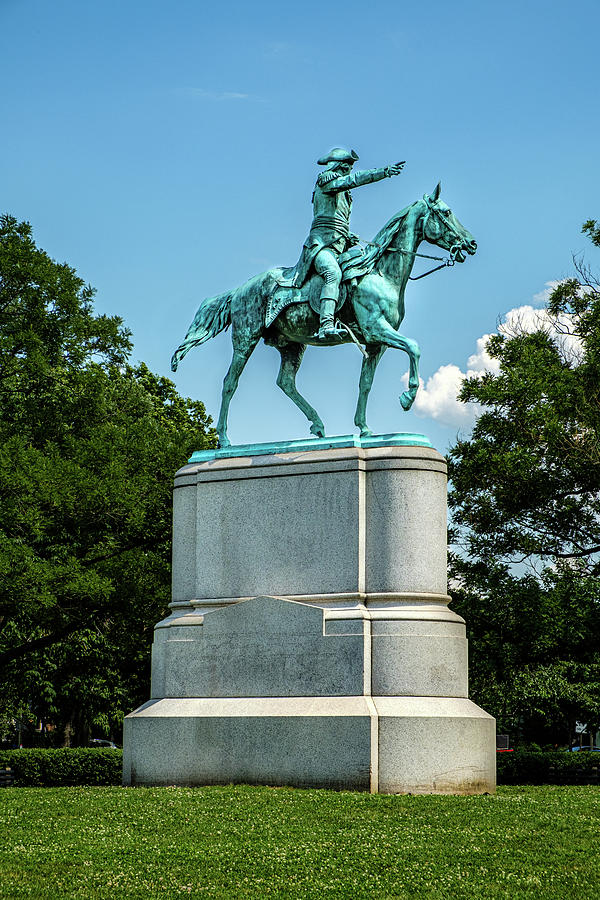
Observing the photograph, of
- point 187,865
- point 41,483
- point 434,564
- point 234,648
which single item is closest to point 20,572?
point 41,483

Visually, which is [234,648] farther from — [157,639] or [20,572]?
[20,572]

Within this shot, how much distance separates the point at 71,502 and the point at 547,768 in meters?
11.8

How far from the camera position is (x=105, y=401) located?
31422mm

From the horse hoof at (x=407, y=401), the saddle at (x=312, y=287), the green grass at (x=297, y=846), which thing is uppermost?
the saddle at (x=312, y=287)

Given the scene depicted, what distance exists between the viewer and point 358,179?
1666 cm

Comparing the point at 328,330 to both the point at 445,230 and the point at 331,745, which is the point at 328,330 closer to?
the point at 445,230

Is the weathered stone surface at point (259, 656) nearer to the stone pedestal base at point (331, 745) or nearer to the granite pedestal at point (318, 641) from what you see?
the granite pedestal at point (318, 641)

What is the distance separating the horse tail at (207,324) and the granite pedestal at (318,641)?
7.96 ft

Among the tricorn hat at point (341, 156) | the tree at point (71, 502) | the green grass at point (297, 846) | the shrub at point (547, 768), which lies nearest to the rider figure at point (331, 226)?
the tricorn hat at point (341, 156)

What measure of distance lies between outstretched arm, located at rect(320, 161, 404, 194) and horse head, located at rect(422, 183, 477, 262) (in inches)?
32.0

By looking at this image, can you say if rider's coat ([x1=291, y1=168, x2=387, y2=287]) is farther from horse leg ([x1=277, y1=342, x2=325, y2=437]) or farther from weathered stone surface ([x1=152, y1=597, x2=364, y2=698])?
weathered stone surface ([x1=152, y1=597, x2=364, y2=698])

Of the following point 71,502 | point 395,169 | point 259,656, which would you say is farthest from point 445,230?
point 71,502

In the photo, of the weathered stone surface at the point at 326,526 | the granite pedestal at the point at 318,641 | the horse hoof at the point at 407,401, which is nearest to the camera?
the granite pedestal at the point at 318,641

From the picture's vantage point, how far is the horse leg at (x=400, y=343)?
1612 centimetres
